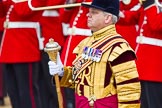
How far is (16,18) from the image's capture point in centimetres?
643

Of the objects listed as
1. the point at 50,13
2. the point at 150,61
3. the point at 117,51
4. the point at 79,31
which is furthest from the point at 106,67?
the point at 50,13

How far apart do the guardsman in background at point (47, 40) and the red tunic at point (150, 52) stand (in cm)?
136

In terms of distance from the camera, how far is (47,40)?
6555 millimetres

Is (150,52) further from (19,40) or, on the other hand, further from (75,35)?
(19,40)

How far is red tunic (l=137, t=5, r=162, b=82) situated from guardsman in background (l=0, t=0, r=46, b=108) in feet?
4.26

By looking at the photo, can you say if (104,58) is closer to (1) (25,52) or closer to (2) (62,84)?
(2) (62,84)

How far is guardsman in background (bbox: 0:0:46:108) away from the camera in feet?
21.0

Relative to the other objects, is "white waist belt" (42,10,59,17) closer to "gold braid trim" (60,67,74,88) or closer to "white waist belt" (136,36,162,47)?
"white waist belt" (136,36,162,47)

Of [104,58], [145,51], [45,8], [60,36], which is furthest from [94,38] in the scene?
[60,36]

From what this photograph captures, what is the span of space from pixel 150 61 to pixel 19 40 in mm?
1560

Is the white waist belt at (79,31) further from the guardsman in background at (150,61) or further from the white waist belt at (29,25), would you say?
the guardsman in background at (150,61)

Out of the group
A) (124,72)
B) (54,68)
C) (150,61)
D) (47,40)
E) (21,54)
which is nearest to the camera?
(124,72)

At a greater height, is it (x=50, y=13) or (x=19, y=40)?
(x=50, y=13)

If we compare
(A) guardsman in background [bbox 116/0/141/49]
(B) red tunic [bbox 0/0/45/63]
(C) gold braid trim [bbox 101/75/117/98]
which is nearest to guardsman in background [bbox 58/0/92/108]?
(A) guardsman in background [bbox 116/0/141/49]
